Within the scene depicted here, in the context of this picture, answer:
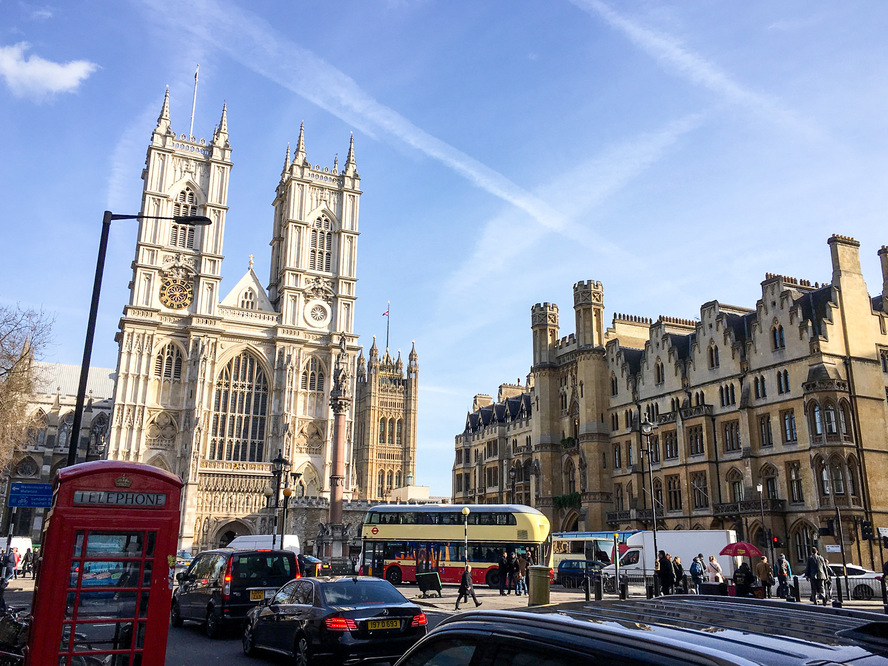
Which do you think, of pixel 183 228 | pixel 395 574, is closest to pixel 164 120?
pixel 183 228

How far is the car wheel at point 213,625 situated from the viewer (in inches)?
634

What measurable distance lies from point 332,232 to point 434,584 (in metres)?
51.1

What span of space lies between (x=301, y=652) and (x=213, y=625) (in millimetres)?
5554

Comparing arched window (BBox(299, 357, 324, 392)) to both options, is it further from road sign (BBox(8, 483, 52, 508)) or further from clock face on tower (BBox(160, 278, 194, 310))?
road sign (BBox(8, 483, 52, 508))

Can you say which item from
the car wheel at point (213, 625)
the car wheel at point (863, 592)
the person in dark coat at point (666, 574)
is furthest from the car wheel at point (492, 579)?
the car wheel at point (213, 625)

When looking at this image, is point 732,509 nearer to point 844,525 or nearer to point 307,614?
point 844,525

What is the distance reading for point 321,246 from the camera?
234 feet

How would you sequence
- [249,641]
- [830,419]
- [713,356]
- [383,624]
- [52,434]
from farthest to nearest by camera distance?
[52,434], [713,356], [830,419], [249,641], [383,624]

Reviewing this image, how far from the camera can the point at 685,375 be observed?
44750 mm

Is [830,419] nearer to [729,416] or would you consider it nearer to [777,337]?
[777,337]

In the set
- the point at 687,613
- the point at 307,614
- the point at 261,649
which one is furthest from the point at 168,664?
the point at 687,613

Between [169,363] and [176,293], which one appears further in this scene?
[176,293]

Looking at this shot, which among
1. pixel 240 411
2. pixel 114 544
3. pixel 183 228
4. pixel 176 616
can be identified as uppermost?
pixel 183 228

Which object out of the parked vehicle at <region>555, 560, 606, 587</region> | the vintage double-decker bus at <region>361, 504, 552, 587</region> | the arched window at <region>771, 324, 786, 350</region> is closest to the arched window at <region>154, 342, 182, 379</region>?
the vintage double-decker bus at <region>361, 504, 552, 587</region>
